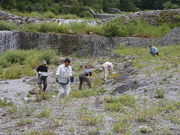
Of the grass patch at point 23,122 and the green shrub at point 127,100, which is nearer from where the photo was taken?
the grass patch at point 23,122

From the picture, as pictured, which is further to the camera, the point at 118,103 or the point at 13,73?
the point at 13,73

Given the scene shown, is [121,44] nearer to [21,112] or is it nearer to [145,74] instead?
[145,74]

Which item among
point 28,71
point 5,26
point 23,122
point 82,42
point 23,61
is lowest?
point 23,122

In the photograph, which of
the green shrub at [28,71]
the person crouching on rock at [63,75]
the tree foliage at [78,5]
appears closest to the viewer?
the person crouching on rock at [63,75]

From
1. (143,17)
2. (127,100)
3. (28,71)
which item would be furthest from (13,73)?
(143,17)

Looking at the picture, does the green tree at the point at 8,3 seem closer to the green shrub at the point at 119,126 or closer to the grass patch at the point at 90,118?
the grass patch at the point at 90,118

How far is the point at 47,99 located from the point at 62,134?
3633 millimetres

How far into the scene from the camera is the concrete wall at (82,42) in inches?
838

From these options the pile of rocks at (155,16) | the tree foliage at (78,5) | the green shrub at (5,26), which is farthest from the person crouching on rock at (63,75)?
the tree foliage at (78,5)

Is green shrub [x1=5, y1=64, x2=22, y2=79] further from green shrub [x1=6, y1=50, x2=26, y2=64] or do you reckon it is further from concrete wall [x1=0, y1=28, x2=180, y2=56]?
concrete wall [x1=0, y1=28, x2=180, y2=56]

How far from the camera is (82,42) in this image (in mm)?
21312

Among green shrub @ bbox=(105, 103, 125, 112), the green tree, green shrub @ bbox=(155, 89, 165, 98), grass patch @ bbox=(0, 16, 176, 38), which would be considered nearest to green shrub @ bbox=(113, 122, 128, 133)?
green shrub @ bbox=(105, 103, 125, 112)

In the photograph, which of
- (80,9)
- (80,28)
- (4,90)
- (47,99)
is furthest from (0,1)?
(47,99)

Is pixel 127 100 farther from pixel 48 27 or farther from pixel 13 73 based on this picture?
pixel 48 27
